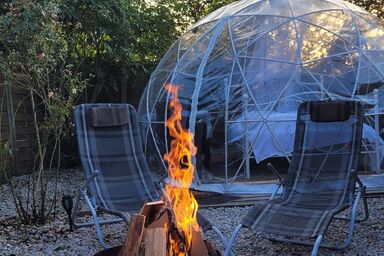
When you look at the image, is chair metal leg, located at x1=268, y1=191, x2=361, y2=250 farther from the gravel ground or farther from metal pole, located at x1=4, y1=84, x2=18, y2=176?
metal pole, located at x1=4, y1=84, x2=18, y2=176

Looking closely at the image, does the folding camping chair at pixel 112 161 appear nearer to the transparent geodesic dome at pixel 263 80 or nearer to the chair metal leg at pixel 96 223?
the chair metal leg at pixel 96 223

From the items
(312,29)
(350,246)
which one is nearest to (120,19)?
(312,29)

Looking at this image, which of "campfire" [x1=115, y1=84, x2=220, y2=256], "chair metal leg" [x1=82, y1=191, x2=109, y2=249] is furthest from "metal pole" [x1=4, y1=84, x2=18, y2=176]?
"campfire" [x1=115, y1=84, x2=220, y2=256]

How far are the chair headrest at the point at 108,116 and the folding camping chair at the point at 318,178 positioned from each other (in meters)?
1.56

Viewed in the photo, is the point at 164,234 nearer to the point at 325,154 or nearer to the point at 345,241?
the point at 345,241

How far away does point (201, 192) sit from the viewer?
5.48 m

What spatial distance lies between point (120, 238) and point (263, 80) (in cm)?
301

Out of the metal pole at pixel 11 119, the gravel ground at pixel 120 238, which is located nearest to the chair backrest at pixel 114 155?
the gravel ground at pixel 120 238

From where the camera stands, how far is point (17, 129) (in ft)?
22.7

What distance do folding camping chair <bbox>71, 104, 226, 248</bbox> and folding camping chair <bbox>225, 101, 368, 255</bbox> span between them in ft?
3.16

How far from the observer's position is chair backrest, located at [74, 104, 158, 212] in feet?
12.6

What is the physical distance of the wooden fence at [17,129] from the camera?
6.64 m

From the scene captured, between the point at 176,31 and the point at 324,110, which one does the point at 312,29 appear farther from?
the point at 176,31

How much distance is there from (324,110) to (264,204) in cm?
133
